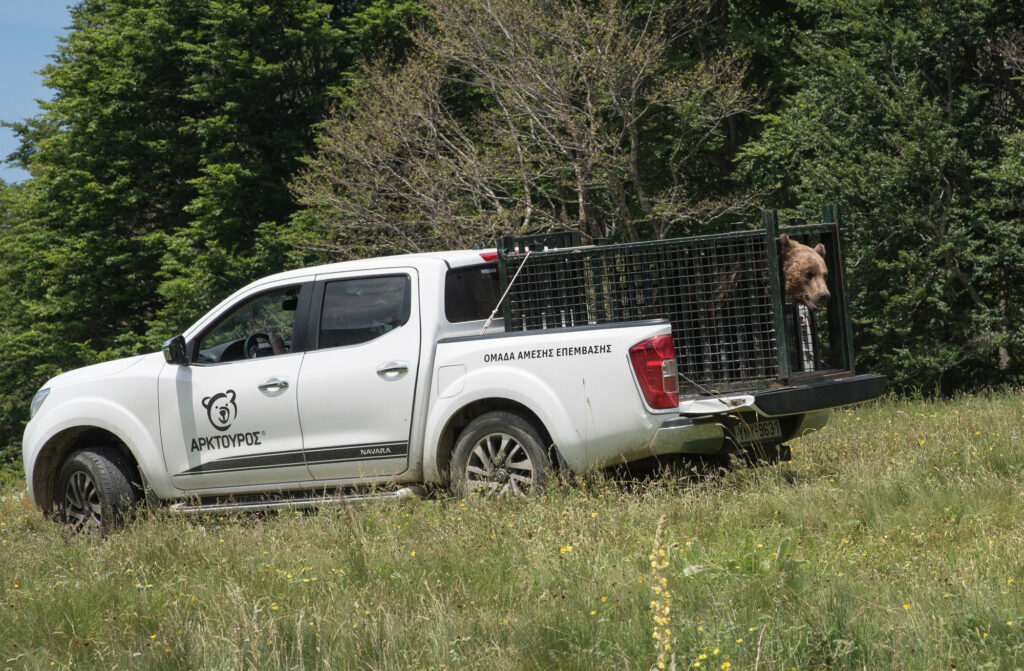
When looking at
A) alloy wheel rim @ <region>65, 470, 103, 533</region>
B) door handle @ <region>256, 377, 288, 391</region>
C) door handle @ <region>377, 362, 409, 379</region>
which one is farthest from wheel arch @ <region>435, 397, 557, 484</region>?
alloy wheel rim @ <region>65, 470, 103, 533</region>

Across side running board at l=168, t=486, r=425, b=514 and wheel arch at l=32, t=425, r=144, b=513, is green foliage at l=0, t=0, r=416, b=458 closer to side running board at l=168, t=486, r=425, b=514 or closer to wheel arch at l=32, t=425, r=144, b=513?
wheel arch at l=32, t=425, r=144, b=513

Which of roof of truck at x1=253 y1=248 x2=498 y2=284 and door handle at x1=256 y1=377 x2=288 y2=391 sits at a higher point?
roof of truck at x1=253 y1=248 x2=498 y2=284

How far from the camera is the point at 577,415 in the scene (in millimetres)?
6402

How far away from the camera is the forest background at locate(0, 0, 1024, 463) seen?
590 inches

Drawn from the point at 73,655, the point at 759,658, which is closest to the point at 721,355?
the point at 759,658

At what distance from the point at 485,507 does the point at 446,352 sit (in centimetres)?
128

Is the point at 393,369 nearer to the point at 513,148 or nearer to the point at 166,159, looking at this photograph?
the point at 513,148

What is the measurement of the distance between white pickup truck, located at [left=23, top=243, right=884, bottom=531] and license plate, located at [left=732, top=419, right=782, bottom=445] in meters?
0.02

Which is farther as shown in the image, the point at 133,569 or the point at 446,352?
the point at 446,352

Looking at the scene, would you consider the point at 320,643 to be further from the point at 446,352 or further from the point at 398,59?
the point at 398,59

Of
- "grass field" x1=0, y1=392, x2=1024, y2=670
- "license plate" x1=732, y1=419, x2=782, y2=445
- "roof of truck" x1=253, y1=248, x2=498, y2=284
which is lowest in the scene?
"grass field" x1=0, y1=392, x2=1024, y2=670

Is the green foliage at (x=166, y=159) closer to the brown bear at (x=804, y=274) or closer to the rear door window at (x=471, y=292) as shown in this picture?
the rear door window at (x=471, y=292)

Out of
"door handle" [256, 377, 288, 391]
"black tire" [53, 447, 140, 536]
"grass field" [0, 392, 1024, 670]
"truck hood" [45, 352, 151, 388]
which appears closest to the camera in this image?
"grass field" [0, 392, 1024, 670]

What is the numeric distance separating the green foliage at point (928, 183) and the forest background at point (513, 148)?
0.15 feet
